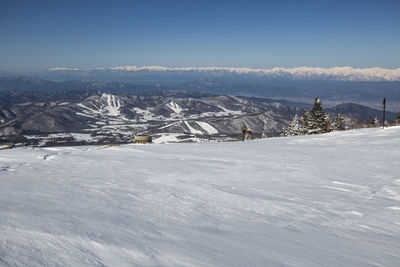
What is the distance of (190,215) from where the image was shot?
14.4ft

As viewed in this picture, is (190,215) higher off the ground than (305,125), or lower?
higher

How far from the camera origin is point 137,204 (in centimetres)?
468

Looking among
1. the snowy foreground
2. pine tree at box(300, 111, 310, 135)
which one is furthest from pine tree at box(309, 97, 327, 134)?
the snowy foreground

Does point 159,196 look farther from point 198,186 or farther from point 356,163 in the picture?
point 356,163

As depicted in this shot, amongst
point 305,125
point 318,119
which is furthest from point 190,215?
point 305,125

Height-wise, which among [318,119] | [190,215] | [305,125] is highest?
[190,215]

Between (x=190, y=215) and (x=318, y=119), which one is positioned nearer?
(x=190, y=215)

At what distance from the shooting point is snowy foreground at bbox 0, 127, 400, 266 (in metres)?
2.80

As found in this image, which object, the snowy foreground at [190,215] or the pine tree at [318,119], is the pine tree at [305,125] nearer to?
the pine tree at [318,119]

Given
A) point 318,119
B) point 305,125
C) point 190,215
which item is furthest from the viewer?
point 305,125

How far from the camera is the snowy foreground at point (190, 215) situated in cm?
280

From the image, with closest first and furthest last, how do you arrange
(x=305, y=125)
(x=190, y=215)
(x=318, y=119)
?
(x=190, y=215) → (x=318, y=119) → (x=305, y=125)

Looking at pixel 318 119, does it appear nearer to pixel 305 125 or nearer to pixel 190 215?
pixel 305 125

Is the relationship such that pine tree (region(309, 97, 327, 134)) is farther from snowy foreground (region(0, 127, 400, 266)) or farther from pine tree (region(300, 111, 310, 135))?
snowy foreground (region(0, 127, 400, 266))
